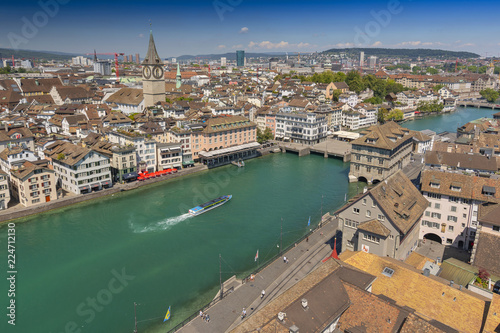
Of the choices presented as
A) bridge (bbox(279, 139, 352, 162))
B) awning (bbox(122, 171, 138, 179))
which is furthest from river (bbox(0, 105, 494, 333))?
bridge (bbox(279, 139, 352, 162))

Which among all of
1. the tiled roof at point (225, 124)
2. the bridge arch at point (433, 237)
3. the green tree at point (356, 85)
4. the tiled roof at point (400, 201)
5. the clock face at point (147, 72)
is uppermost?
the clock face at point (147, 72)

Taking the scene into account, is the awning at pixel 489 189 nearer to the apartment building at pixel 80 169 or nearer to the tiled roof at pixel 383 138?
the tiled roof at pixel 383 138

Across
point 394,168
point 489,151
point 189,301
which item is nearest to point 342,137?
point 394,168

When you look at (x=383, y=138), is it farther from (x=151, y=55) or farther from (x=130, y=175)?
(x=151, y=55)

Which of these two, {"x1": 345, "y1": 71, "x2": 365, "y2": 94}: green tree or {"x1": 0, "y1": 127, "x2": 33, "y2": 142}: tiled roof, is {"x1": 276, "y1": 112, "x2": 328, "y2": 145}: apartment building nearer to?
{"x1": 0, "y1": 127, "x2": 33, "y2": 142}: tiled roof

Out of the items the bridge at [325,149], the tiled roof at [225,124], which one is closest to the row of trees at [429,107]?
the bridge at [325,149]
